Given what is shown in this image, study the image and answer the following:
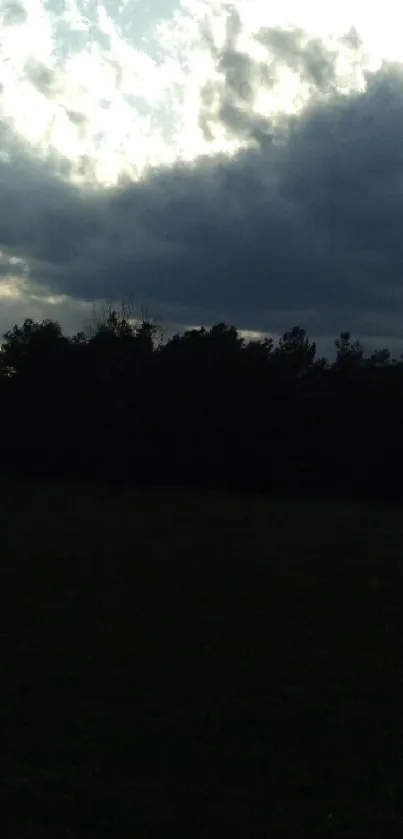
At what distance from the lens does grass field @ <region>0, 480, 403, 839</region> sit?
7.28 meters

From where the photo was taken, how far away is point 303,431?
74812 mm

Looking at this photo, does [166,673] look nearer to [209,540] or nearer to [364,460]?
[209,540]

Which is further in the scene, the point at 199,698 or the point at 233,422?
the point at 233,422

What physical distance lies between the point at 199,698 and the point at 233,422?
210 feet

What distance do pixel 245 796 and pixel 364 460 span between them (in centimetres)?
6631

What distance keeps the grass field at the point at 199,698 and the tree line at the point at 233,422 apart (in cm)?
4532

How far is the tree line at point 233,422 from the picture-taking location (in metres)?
73.3

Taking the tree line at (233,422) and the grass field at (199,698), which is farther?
the tree line at (233,422)

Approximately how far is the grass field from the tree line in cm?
4532

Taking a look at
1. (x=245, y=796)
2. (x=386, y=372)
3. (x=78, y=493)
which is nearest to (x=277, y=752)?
(x=245, y=796)

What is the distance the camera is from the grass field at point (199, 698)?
287 inches

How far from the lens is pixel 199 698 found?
36.5 ft

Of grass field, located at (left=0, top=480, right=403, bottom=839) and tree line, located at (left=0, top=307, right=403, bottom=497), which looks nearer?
grass field, located at (left=0, top=480, right=403, bottom=839)

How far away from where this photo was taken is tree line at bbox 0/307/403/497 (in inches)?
2886
